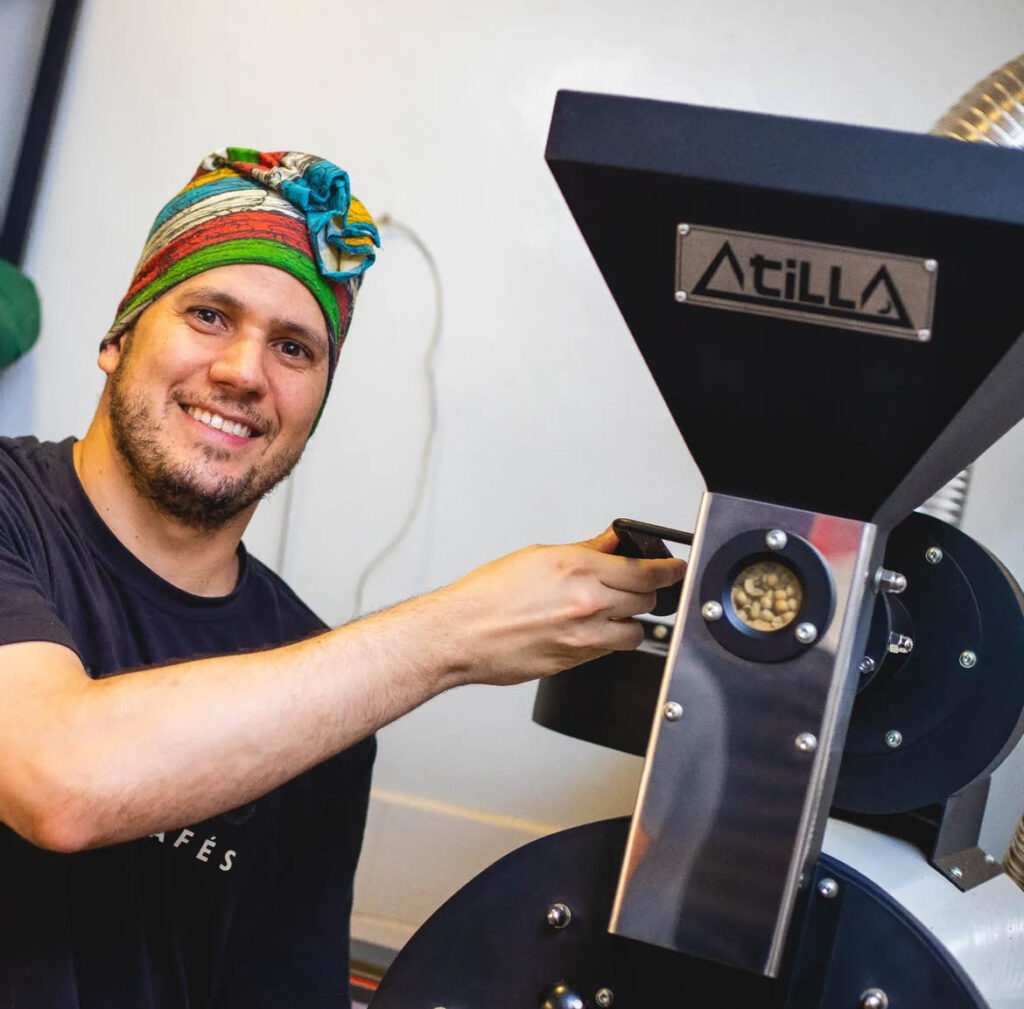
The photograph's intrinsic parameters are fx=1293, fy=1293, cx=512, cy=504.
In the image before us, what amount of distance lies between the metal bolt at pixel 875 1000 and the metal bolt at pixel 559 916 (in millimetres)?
177

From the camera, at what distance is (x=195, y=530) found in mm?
1293

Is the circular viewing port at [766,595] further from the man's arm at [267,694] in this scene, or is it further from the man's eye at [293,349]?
the man's eye at [293,349]

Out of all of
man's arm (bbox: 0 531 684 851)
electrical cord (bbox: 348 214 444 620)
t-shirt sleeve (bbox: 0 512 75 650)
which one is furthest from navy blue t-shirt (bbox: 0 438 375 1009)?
electrical cord (bbox: 348 214 444 620)

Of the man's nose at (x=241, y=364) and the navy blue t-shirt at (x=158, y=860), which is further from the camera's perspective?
the man's nose at (x=241, y=364)

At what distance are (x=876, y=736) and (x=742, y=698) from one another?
253 millimetres

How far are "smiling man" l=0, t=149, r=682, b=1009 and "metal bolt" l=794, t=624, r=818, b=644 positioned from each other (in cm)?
12

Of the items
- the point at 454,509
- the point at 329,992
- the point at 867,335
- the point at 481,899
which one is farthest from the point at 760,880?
the point at 454,509

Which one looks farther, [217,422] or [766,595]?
[217,422]

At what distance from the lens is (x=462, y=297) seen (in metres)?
2.05

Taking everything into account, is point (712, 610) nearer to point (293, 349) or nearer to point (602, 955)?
point (602, 955)

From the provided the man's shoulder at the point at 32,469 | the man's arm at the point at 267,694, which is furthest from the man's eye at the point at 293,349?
the man's arm at the point at 267,694

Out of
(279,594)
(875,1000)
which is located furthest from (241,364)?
(875,1000)

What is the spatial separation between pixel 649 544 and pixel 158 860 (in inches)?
23.6

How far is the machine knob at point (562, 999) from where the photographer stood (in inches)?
30.2
